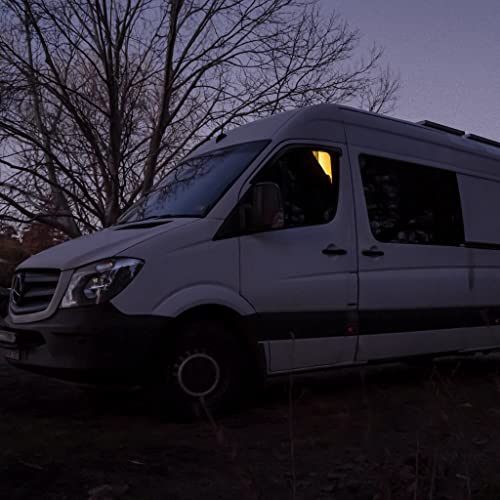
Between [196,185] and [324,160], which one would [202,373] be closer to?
[196,185]

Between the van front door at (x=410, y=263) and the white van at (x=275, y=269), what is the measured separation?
14 mm

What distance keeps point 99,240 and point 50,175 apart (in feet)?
28.7

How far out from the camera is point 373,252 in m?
5.59

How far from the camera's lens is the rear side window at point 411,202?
18.9 ft

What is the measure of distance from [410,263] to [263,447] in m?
2.46

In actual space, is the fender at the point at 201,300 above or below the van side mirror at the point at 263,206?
below

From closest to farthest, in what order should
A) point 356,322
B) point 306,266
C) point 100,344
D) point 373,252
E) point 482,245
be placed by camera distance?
point 100,344, point 306,266, point 356,322, point 373,252, point 482,245

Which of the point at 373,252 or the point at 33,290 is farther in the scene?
the point at 373,252

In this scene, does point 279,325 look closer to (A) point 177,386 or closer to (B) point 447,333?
(A) point 177,386

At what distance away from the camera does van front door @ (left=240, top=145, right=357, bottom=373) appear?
16.4 feet

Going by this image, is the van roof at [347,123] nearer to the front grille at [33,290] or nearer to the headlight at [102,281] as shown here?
the headlight at [102,281]

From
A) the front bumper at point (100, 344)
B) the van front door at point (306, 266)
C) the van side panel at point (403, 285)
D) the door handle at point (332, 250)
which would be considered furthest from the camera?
the van side panel at point (403, 285)

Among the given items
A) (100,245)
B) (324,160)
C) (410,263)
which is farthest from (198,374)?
(410,263)

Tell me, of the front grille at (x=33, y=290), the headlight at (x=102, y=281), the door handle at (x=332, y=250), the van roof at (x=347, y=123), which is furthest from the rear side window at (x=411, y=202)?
the front grille at (x=33, y=290)
